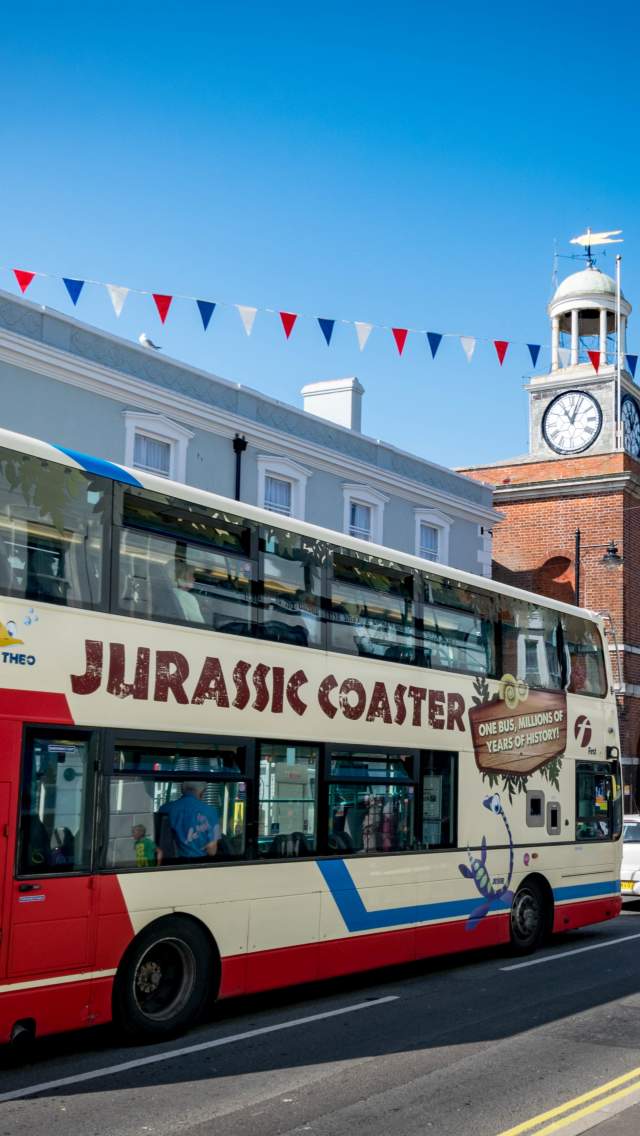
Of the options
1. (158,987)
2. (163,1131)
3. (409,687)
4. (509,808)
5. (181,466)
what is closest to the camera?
(163,1131)

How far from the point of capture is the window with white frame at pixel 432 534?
92.0 feet

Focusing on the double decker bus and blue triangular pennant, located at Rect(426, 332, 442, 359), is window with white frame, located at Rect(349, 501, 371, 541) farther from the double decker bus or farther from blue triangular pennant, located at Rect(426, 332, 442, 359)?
the double decker bus

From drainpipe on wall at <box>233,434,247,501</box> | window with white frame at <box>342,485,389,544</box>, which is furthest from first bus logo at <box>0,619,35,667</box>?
window with white frame at <box>342,485,389,544</box>

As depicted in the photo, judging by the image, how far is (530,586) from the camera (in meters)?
39.4

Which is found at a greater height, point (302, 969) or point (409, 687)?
point (409, 687)

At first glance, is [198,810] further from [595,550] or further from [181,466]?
[595,550]

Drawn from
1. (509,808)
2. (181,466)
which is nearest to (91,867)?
(509,808)

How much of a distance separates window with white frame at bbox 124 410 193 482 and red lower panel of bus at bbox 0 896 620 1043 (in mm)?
10651

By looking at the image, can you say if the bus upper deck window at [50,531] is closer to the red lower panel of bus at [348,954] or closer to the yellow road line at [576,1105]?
the red lower panel of bus at [348,954]

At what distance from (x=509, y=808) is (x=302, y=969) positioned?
3887mm

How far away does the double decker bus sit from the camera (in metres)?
7.97

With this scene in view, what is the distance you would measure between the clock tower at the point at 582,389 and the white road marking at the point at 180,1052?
30843mm

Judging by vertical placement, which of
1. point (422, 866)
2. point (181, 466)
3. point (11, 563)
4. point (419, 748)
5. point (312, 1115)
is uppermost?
point (181, 466)

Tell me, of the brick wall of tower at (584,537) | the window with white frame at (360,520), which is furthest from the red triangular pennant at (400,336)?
the brick wall of tower at (584,537)
